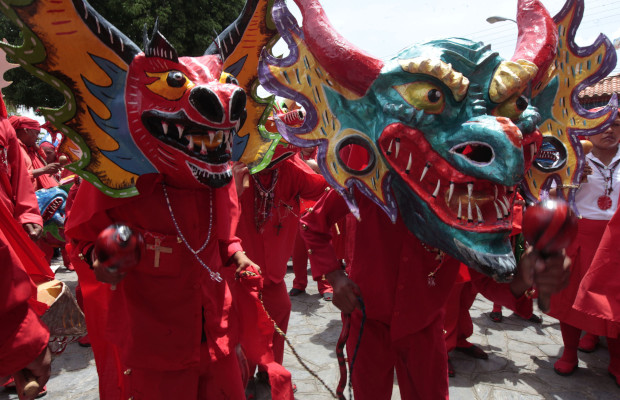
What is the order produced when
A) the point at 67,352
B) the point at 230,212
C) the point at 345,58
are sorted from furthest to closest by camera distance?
the point at 67,352 < the point at 230,212 < the point at 345,58

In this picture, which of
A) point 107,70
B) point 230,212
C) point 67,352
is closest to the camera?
point 107,70

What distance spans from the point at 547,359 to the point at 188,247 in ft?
13.4

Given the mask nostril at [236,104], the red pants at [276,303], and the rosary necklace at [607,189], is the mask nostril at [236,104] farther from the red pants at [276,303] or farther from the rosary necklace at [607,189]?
the rosary necklace at [607,189]

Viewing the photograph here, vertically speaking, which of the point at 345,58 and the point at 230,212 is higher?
the point at 345,58

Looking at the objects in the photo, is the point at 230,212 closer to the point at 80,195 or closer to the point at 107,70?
the point at 80,195

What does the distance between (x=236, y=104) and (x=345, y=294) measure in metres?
1.07

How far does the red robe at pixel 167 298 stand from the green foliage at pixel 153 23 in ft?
44.0

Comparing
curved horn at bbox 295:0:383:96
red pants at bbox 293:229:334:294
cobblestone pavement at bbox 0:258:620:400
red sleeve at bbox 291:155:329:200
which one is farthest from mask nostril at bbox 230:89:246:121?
red pants at bbox 293:229:334:294

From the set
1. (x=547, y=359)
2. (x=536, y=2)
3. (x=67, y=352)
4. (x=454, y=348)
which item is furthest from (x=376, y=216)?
(x=67, y=352)

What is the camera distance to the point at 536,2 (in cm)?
205

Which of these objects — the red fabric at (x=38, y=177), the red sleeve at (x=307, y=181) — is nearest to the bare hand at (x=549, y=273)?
the red sleeve at (x=307, y=181)

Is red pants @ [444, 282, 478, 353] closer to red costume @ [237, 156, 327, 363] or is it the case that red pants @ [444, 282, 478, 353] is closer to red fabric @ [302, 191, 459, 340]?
red costume @ [237, 156, 327, 363]

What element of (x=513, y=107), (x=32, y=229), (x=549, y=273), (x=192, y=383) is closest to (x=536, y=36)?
(x=513, y=107)

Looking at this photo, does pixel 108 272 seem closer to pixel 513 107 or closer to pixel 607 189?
pixel 513 107
